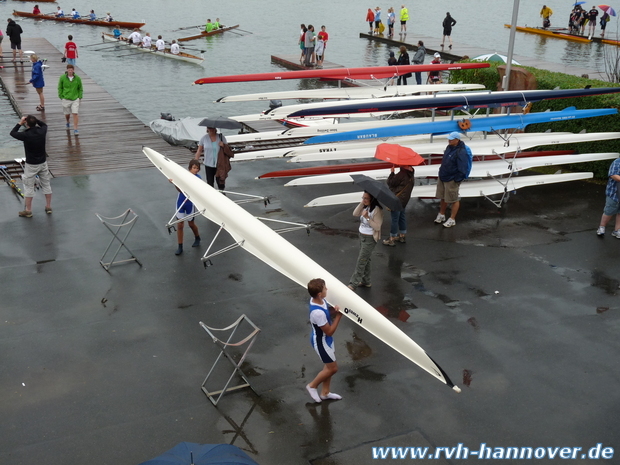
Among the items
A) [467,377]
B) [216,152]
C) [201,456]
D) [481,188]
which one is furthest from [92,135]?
[201,456]

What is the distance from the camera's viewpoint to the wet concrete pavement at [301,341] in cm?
659

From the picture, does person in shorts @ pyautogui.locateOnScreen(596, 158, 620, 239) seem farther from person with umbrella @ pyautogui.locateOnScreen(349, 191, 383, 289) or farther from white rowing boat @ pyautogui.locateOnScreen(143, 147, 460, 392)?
white rowing boat @ pyautogui.locateOnScreen(143, 147, 460, 392)

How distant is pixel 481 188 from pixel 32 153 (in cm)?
881

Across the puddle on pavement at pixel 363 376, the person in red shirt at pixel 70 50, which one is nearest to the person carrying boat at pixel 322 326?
the puddle on pavement at pixel 363 376

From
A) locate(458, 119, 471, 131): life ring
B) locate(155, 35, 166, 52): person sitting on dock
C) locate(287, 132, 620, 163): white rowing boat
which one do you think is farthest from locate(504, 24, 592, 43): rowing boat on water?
locate(458, 119, 471, 131): life ring

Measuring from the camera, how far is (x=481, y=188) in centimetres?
1291

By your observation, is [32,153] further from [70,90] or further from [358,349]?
[358,349]

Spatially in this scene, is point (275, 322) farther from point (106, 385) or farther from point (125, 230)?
point (125, 230)

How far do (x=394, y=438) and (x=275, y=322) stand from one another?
2702mm

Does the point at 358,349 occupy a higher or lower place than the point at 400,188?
lower

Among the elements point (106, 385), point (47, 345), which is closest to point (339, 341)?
point (106, 385)

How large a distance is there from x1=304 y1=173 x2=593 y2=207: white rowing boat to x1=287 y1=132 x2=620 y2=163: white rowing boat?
27.2 inches

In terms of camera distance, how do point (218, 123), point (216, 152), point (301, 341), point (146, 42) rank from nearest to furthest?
point (301, 341) → point (218, 123) → point (216, 152) → point (146, 42)

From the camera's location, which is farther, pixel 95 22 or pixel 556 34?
pixel 95 22
